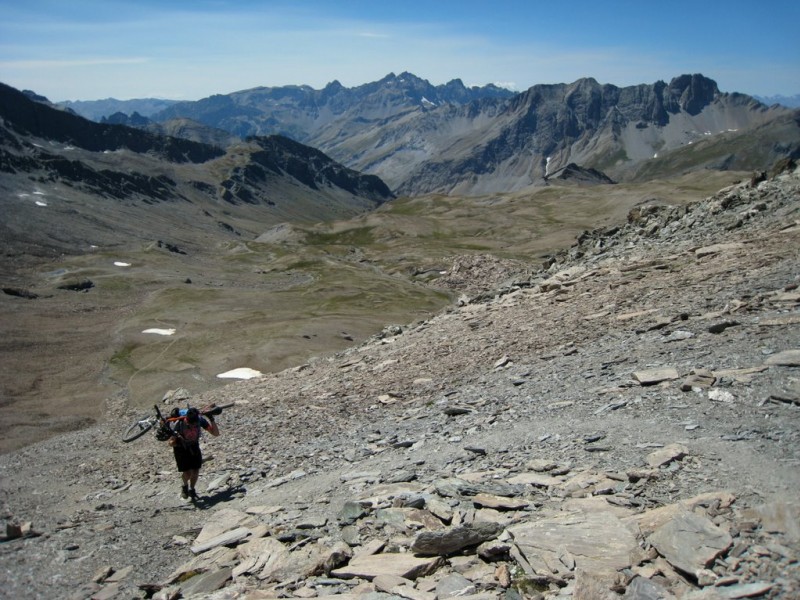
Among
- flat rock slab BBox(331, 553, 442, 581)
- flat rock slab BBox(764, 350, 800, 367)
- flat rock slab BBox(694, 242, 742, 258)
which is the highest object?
flat rock slab BBox(694, 242, 742, 258)

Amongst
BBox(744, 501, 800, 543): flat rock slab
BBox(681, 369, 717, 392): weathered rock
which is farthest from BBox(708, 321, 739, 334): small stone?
BBox(744, 501, 800, 543): flat rock slab

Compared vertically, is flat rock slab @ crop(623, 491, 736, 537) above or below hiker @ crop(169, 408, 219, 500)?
above

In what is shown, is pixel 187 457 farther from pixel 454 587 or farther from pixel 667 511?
pixel 667 511

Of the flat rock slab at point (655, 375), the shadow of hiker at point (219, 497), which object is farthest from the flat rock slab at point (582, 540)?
the shadow of hiker at point (219, 497)

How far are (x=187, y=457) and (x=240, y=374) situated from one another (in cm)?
4603

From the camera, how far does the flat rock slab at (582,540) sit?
10.4m

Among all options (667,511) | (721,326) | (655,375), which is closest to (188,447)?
(667,511)

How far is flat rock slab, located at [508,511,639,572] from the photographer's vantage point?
34.2 feet

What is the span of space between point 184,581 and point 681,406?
1360 centimetres

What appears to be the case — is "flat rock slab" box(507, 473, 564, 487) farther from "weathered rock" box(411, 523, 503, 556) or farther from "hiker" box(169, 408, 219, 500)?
"hiker" box(169, 408, 219, 500)

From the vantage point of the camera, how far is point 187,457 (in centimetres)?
2041

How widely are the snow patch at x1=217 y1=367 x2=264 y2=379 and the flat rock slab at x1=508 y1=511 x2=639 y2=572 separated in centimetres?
5575

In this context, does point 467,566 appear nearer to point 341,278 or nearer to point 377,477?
point 377,477

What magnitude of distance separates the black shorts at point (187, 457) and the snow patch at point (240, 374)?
4441cm
